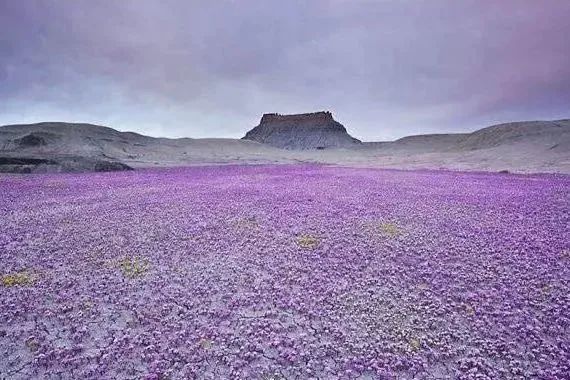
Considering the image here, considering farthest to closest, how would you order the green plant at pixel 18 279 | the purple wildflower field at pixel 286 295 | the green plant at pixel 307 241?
the green plant at pixel 307 241 → the green plant at pixel 18 279 → the purple wildflower field at pixel 286 295

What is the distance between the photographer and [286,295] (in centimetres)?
1012

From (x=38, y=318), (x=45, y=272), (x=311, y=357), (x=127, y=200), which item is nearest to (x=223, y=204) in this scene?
(x=127, y=200)

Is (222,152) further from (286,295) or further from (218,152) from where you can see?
(286,295)

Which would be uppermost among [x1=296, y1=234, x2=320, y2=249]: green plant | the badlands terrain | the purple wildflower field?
the badlands terrain

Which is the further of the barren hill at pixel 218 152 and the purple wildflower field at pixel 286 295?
the barren hill at pixel 218 152

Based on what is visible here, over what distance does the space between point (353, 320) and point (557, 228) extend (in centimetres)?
1260

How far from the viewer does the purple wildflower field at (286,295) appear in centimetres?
743

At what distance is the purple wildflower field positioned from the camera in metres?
7.43

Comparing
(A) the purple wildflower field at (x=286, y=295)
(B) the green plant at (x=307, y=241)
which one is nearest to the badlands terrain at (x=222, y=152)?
(A) the purple wildflower field at (x=286, y=295)

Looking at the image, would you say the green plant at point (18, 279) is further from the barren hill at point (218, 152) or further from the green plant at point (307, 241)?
the barren hill at point (218, 152)

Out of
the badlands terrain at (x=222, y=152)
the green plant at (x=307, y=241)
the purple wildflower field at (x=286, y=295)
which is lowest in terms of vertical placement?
the purple wildflower field at (x=286, y=295)

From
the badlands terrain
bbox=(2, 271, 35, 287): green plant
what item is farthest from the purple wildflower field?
the badlands terrain

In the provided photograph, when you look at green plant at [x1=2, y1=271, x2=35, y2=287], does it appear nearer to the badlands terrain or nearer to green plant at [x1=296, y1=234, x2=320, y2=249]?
green plant at [x1=296, y1=234, x2=320, y2=249]

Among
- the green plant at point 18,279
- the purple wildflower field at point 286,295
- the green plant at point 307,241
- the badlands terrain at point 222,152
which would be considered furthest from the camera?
the badlands terrain at point 222,152
